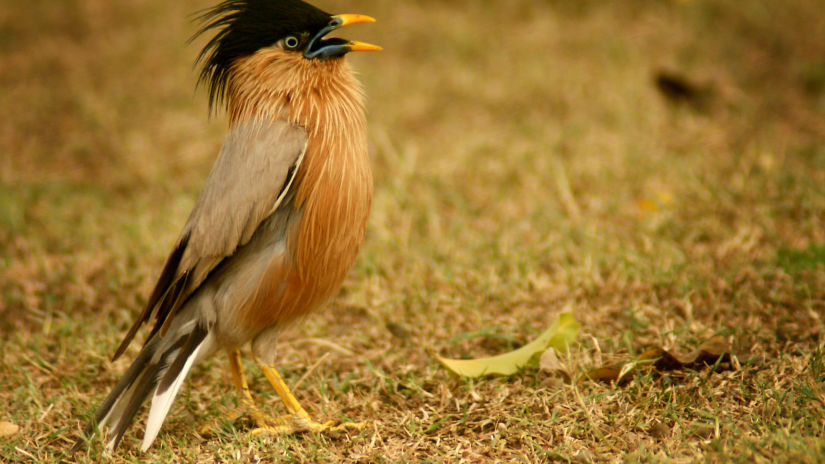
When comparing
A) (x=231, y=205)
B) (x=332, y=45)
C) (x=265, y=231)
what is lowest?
(x=265, y=231)

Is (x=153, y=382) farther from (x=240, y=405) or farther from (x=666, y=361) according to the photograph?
(x=666, y=361)

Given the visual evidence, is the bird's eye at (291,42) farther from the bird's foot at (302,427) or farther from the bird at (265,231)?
the bird's foot at (302,427)

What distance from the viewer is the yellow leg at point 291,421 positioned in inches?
122

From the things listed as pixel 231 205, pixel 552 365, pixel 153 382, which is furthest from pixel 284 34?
pixel 552 365

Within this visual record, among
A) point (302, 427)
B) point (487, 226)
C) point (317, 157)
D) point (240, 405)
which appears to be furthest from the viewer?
point (487, 226)

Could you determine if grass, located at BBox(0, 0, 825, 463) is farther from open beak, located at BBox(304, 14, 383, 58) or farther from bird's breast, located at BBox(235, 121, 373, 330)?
open beak, located at BBox(304, 14, 383, 58)

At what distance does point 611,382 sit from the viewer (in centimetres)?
319

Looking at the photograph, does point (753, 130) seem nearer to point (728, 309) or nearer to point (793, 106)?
point (793, 106)

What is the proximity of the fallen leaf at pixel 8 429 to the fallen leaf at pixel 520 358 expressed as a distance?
1.76 meters

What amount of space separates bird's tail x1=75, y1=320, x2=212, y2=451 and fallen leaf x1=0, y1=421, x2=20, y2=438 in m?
0.39

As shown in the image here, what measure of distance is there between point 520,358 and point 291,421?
1.00 meters

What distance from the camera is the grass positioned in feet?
10.00

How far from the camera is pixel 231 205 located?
310 cm

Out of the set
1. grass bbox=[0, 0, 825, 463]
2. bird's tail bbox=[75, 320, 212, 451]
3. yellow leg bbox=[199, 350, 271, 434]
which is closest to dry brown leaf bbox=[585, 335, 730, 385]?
grass bbox=[0, 0, 825, 463]
